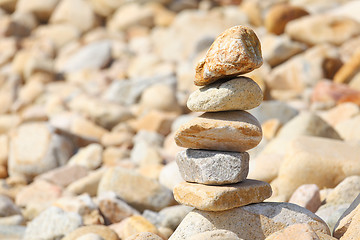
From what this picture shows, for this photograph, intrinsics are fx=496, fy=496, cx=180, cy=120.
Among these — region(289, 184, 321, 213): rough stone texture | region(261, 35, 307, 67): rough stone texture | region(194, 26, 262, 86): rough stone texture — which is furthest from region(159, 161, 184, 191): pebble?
region(261, 35, 307, 67): rough stone texture

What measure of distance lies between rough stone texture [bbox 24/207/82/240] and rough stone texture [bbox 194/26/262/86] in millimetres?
2088

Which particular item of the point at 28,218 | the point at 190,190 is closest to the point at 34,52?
the point at 28,218

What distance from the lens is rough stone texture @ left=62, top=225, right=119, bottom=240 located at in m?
3.98

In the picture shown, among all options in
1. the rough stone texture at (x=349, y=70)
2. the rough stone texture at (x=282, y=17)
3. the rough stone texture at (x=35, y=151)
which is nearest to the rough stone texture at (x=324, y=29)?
the rough stone texture at (x=282, y=17)

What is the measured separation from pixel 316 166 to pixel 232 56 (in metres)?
1.96

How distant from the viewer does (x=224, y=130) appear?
3.03 metres

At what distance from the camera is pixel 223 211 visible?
3.04 m

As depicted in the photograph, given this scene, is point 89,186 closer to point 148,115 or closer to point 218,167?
point 148,115

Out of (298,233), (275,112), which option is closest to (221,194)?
(298,233)

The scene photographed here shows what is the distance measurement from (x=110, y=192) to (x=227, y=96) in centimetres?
232

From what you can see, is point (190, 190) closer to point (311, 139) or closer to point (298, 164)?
point (298, 164)

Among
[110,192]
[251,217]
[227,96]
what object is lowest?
[110,192]

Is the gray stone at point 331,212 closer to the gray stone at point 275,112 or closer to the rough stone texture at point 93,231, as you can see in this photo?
the rough stone texture at point 93,231

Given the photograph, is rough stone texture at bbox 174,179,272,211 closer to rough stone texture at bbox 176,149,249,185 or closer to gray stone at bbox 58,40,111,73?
rough stone texture at bbox 176,149,249,185
